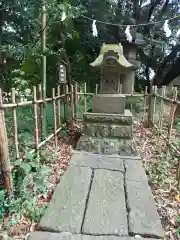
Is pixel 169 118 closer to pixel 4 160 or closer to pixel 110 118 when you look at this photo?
pixel 110 118

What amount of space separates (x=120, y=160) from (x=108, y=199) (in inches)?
52.8

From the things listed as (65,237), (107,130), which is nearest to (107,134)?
(107,130)

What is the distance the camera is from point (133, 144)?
167 inches

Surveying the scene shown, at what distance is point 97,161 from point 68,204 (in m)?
1.39

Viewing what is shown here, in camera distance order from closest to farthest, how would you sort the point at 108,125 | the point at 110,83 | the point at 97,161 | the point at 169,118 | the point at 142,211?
the point at 142,211 < the point at 97,161 < the point at 169,118 < the point at 108,125 < the point at 110,83

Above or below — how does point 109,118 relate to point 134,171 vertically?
above

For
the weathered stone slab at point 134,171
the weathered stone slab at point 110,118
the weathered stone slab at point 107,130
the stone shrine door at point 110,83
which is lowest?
the weathered stone slab at point 134,171

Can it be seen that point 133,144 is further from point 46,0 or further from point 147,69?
point 147,69

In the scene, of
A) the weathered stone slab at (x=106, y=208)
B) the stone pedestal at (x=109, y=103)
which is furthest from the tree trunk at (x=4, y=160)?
the stone pedestal at (x=109, y=103)

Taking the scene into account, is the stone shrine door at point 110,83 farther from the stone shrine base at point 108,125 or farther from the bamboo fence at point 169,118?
the bamboo fence at point 169,118

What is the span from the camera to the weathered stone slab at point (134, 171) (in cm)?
317

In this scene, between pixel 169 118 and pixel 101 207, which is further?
pixel 169 118

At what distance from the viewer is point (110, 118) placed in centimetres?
435

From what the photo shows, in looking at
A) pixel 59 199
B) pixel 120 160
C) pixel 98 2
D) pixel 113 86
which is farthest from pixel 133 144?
pixel 98 2
